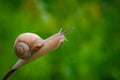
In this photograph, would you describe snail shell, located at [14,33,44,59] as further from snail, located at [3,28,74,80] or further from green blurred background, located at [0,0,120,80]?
green blurred background, located at [0,0,120,80]

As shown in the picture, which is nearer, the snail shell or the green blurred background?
the snail shell

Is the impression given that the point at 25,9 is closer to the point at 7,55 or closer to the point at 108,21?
the point at 7,55

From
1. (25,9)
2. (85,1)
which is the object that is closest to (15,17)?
(25,9)

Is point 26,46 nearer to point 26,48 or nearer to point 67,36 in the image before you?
point 26,48

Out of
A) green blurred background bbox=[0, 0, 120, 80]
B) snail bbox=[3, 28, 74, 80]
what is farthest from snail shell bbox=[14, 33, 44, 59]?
green blurred background bbox=[0, 0, 120, 80]

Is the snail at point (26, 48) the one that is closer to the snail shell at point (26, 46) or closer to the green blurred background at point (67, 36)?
the snail shell at point (26, 46)

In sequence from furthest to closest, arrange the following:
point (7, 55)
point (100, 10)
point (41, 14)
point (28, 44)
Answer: point (100, 10)
point (41, 14)
point (7, 55)
point (28, 44)
